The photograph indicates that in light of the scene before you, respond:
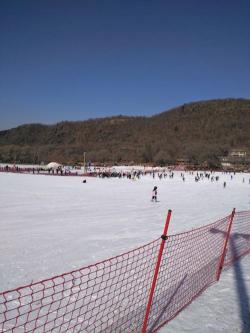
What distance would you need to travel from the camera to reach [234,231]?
1120cm

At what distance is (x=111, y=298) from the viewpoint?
18.2 feet

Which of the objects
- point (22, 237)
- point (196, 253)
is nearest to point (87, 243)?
point (22, 237)

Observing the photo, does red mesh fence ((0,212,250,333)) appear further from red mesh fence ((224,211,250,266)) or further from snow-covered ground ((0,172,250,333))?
snow-covered ground ((0,172,250,333))

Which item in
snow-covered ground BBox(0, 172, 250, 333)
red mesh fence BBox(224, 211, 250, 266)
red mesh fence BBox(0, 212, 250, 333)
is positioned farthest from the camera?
red mesh fence BBox(224, 211, 250, 266)

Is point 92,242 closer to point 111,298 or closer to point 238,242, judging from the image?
point 238,242

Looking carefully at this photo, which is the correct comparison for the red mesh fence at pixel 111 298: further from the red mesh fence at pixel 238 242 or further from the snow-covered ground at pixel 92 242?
the snow-covered ground at pixel 92 242

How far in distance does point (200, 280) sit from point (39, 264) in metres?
3.38

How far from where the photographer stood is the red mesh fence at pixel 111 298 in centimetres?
464

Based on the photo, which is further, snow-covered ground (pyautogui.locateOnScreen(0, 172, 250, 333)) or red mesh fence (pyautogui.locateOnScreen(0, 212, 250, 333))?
snow-covered ground (pyautogui.locateOnScreen(0, 172, 250, 333))

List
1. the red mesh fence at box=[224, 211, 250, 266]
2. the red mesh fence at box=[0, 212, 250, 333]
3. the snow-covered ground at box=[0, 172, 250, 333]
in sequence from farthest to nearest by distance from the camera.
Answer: the red mesh fence at box=[224, 211, 250, 266] < the snow-covered ground at box=[0, 172, 250, 333] < the red mesh fence at box=[0, 212, 250, 333]

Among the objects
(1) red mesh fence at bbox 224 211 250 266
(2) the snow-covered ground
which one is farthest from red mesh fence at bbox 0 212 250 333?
(2) the snow-covered ground

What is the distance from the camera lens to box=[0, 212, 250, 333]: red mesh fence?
4.64m

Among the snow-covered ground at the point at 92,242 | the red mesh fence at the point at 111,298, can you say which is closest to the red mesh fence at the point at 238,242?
the red mesh fence at the point at 111,298

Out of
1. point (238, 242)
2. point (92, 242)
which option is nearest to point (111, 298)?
point (92, 242)
